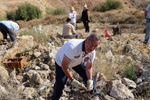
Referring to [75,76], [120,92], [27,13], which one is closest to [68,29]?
[75,76]

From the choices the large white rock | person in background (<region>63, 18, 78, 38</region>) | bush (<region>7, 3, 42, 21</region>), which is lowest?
the large white rock

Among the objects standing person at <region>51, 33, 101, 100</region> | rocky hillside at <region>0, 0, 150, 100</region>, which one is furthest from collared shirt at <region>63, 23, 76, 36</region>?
standing person at <region>51, 33, 101, 100</region>

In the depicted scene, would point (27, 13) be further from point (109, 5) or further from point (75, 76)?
point (75, 76)

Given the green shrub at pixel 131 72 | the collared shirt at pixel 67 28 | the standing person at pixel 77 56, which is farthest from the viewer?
the collared shirt at pixel 67 28

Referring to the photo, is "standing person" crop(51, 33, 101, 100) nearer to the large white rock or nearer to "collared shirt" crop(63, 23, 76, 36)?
the large white rock

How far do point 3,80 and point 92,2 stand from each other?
3261 cm

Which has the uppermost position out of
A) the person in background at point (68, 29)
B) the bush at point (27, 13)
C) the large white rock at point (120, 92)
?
the bush at point (27, 13)

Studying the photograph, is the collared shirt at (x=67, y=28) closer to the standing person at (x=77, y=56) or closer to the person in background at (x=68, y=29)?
the person in background at (x=68, y=29)

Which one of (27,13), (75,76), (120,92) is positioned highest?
(27,13)

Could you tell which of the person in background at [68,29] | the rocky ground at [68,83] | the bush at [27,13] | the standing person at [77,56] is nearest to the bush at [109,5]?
the bush at [27,13]

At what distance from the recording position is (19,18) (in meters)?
15.9

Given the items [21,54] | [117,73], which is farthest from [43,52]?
[117,73]

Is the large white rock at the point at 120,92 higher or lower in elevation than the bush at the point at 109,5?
lower

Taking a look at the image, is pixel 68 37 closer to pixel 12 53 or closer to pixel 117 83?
pixel 12 53
